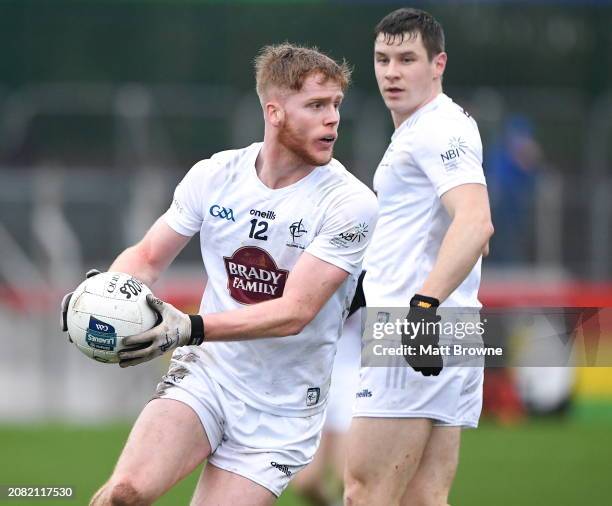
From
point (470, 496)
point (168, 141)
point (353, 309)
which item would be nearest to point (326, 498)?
point (470, 496)

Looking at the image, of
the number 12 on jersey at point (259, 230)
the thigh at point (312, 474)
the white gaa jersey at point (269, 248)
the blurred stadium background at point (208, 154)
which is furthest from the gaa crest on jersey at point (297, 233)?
the blurred stadium background at point (208, 154)

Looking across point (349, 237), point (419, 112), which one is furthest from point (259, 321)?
point (419, 112)

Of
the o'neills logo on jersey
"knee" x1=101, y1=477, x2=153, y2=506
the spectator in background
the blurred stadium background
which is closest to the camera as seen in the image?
"knee" x1=101, y1=477, x2=153, y2=506

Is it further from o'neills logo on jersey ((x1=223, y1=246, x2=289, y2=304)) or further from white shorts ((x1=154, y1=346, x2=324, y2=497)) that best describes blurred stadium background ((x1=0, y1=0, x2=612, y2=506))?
o'neills logo on jersey ((x1=223, y1=246, x2=289, y2=304))

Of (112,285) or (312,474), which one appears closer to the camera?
(112,285)

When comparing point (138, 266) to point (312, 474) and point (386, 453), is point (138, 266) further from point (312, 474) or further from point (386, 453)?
point (312, 474)

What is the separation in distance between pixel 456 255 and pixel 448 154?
0.54 meters

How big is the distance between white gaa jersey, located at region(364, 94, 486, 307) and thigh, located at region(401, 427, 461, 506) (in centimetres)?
63

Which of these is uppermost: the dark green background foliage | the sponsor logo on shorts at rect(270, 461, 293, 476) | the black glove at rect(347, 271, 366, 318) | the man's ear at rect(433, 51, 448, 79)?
the dark green background foliage

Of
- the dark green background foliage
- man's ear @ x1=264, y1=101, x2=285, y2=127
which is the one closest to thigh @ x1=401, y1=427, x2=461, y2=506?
man's ear @ x1=264, y1=101, x2=285, y2=127

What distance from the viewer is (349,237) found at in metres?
5.72

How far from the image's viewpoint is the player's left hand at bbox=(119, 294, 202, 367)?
17.2 feet

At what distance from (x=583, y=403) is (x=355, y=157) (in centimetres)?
377

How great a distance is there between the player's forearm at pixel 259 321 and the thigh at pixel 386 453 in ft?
2.92
